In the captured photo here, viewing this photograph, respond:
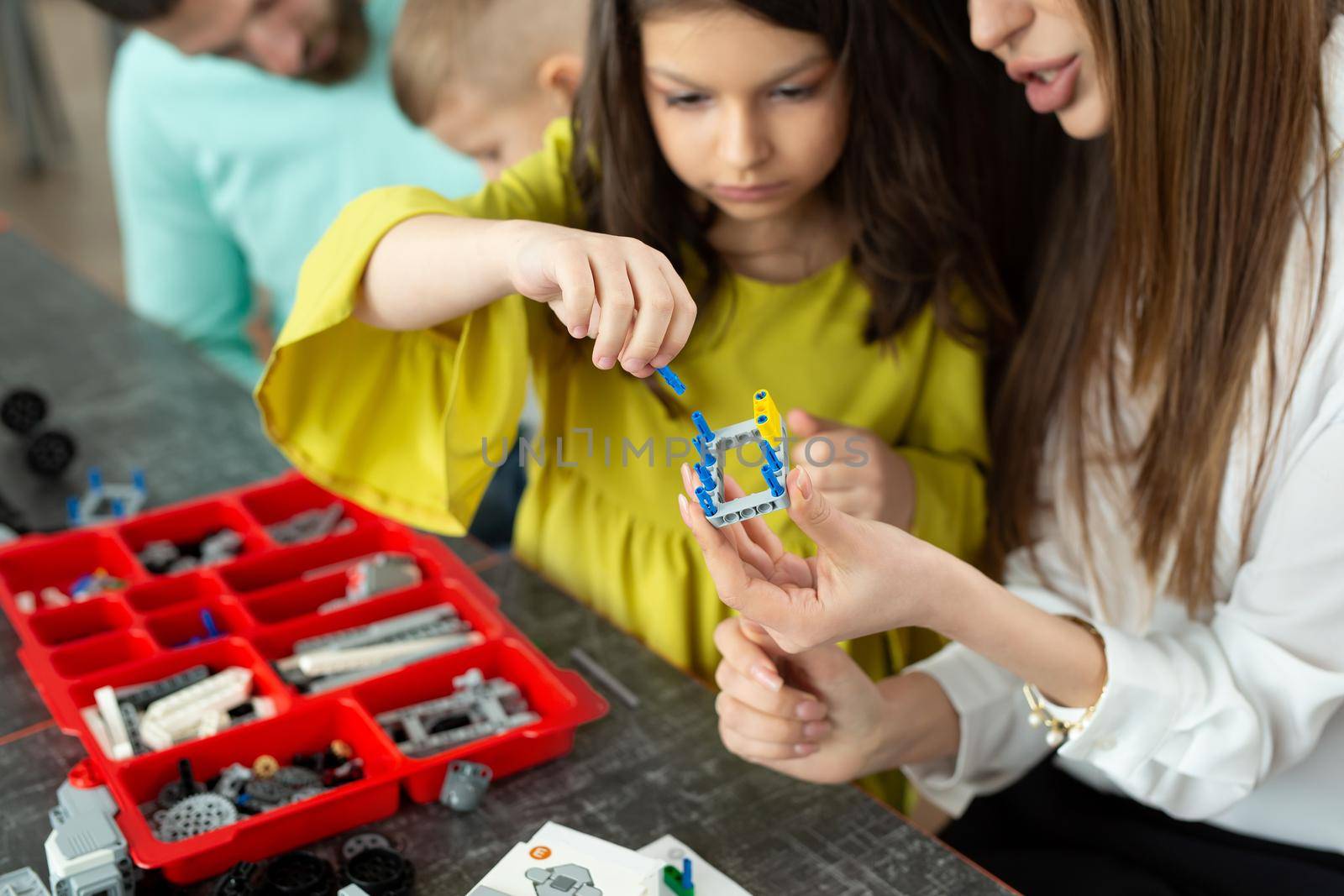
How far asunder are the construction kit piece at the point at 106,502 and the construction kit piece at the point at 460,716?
0.41 metres

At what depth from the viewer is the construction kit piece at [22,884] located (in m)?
0.73

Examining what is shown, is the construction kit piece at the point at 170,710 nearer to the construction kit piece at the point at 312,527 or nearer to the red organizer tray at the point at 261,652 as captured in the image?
the red organizer tray at the point at 261,652

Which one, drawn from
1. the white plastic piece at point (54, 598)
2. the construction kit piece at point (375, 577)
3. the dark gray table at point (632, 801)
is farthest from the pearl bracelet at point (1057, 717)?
the white plastic piece at point (54, 598)

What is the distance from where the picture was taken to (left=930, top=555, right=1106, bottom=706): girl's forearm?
766 millimetres

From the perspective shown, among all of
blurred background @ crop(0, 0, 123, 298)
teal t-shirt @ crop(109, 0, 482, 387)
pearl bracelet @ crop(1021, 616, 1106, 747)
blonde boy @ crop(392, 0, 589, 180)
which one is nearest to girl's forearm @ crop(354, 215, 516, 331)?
pearl bracelet @ crop(1021, 616, 1106, 747)

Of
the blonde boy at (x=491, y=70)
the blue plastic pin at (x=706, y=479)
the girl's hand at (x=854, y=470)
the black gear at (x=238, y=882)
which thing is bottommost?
the black gear at (x=238, y=882)

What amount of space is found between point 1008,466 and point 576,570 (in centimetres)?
38

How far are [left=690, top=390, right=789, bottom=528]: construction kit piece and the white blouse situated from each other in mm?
322

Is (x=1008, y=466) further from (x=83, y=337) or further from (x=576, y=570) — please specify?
(x=83, y=337)

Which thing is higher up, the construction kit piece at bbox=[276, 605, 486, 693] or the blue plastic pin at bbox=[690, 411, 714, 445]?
the blue plastic pin at bbox=[690, 411, 714, 445]

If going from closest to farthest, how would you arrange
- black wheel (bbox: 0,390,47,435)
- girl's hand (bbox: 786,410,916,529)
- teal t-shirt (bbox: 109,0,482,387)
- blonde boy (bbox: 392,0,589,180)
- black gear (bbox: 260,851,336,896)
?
black gear (bbox: 260,851,336,896) < girl's hand (bbox: 786,410,916,529) < black wheel (bbox: 0,390,47,435) < blonde boy (bbox: 392,0,589,180) < teal t-shirt (bbox: 109,0,482,387)

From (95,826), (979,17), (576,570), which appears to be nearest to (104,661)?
(95,826)

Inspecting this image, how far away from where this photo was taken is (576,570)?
113 centimetres

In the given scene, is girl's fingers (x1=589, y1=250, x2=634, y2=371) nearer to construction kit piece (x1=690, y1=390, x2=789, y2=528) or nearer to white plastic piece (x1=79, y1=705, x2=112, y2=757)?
construction kit piece (x1=690, y1=390, x2=789, y2=528)
